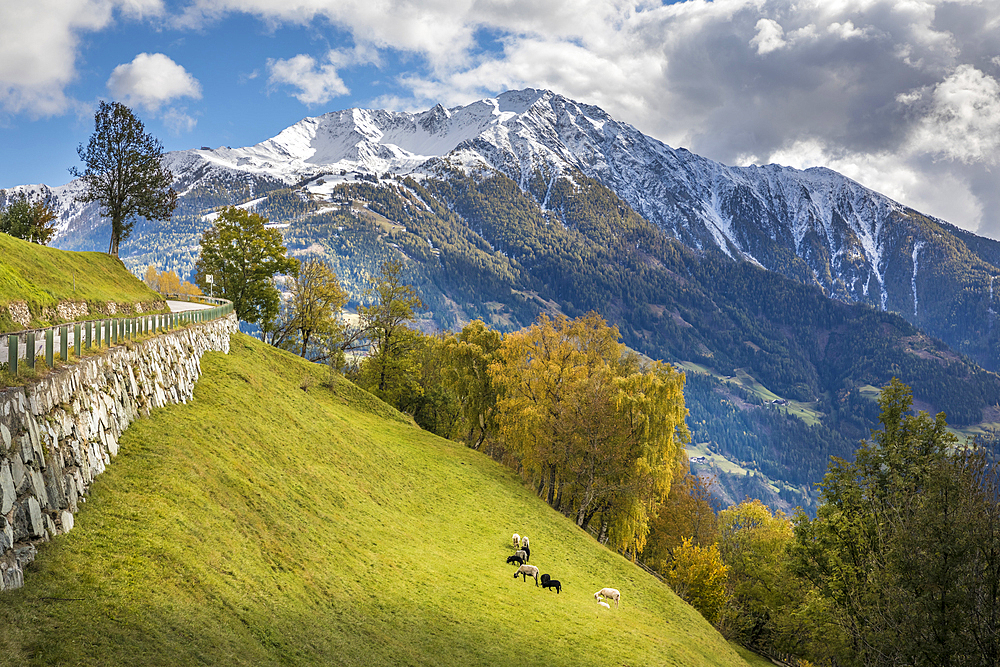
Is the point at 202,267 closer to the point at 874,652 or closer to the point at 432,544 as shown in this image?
the point at 432,544

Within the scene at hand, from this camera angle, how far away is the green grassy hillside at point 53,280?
23312mm

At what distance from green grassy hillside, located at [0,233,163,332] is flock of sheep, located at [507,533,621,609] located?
2366cm

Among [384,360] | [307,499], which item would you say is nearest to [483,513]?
[307,499]

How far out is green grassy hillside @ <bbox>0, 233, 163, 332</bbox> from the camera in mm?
23312

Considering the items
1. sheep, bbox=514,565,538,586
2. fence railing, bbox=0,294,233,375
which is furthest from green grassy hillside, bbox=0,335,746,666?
fence railing, bbox=0,294,233,375

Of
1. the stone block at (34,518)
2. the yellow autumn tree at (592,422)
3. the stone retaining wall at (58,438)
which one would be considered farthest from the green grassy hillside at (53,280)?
the yellow autumn tree at (592,422)

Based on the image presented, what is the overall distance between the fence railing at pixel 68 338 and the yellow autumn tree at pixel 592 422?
28432 millimetres

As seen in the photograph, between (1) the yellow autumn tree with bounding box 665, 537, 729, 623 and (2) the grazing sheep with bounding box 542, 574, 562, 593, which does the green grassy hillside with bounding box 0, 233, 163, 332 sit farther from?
(1) the yellow autumn tree with bounding box 665, 537, 729, 623

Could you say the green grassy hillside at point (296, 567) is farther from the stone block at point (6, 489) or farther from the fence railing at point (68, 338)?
A: the fence railing at point (68, 338)

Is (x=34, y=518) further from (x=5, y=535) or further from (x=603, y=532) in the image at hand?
(x=603, y=532)

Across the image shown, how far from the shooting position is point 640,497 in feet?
141

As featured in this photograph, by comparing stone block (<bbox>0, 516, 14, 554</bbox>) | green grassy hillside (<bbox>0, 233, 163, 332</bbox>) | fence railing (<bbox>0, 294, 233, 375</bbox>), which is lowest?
stone block (<bbox>0, 516, 14, 554</bbox>)

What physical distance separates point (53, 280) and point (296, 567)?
74.4 feet

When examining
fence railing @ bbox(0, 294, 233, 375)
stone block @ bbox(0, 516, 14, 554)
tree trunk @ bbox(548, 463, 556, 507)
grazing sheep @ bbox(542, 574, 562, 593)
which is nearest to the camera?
stone block @ bbox(0, 516, 14, 554)
